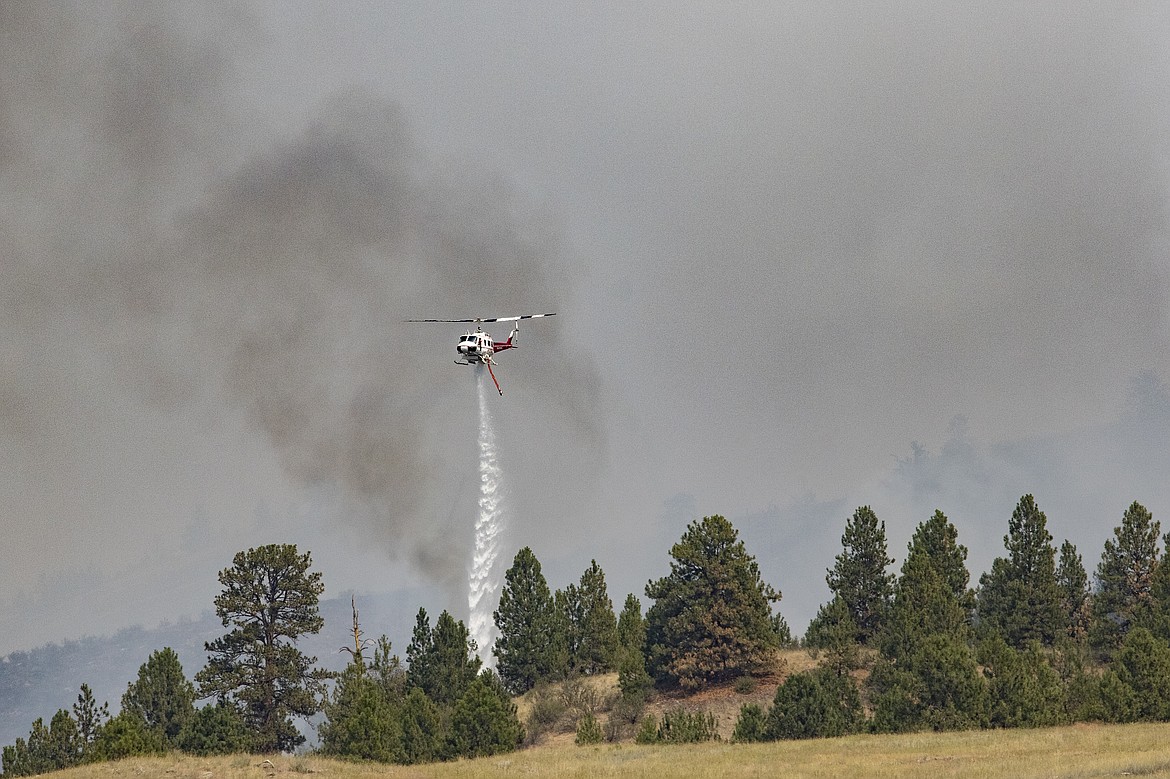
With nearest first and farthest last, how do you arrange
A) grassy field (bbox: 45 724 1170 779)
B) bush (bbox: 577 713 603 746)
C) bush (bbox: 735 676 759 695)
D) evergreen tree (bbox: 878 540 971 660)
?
grassy field (bbox: 45 724 1170 779)
bush (bbox: 577 713 603 746)
evergreen tree (bbox: 878 540 971 660)
bush (bbox: 735 676 759 695)

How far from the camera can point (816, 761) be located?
194 feet

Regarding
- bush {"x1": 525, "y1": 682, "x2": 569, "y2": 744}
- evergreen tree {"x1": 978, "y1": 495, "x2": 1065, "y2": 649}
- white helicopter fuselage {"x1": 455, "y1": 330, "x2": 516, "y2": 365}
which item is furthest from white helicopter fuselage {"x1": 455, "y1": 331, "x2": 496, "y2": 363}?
evergreen tree {"x1": 978, "y1": 495, "x2": 1065, "y2": 649}

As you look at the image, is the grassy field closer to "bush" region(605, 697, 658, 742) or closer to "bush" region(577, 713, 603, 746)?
"bush" region(577, 713, 603, 746)

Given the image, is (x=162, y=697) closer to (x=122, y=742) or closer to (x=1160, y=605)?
(x=122, y=742)

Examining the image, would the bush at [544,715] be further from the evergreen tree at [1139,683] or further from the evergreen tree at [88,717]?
the evergreen tree at [1139,683]

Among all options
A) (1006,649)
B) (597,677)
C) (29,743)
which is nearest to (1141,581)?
(1006,649)

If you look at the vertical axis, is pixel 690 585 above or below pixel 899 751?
above

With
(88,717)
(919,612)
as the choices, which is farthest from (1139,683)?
(88,717)

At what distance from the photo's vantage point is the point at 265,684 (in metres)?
86.1

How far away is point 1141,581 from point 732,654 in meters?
33.7

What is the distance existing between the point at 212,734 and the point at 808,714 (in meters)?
34.5

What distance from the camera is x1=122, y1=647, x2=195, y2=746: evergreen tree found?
8406 centimetres

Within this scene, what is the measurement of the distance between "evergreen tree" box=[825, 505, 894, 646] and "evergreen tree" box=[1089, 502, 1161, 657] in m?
15.6

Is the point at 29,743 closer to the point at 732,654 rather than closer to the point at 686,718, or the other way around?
the point at 686,718
